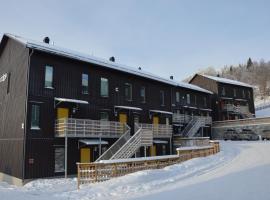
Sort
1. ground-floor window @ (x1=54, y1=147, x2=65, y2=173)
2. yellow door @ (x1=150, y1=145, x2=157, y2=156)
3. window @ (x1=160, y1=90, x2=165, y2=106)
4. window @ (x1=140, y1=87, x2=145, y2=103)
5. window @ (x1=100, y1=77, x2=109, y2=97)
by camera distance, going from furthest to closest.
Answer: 1. window @ (x1=160, y1=90, x2=165, y2=106)
2. window @ (x1=140, y1=87, x2=145, y2=103)
3. yellow door @ (x1=150, y1=145, x2=157, y2=156)
4. window @ (x1=100, y1=77, x2=109, y2=97)
5. ground-floor window @ (x1=54, y1=147, x2=65, y2=173)

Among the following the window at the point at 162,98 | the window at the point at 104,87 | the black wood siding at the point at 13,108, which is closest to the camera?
the black wood siding at the point at 13,108

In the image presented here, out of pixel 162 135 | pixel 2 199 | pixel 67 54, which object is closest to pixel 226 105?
pixel 162 135

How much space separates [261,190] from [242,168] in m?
5.88

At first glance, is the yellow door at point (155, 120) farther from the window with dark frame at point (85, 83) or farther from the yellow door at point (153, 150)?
the window with dark frame at point (85, 83)

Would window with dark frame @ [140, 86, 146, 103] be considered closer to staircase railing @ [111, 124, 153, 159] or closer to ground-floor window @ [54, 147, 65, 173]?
staircase railing @ [111, 124, 153, 159]

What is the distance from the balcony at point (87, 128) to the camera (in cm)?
2151

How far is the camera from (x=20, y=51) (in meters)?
23.8

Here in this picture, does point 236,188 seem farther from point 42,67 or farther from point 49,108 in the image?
point 42,67

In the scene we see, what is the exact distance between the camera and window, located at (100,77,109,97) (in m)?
26.6

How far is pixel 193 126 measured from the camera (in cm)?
3978

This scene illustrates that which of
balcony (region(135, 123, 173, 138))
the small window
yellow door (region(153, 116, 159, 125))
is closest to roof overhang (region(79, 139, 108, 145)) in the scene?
balcony (region(135, 123, 173, 138))

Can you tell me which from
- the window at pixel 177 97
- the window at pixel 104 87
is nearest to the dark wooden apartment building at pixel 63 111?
the window at pixel 104 87

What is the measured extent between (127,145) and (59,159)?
563 centimetres

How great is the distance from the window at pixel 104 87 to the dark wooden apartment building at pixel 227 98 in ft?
94.4
